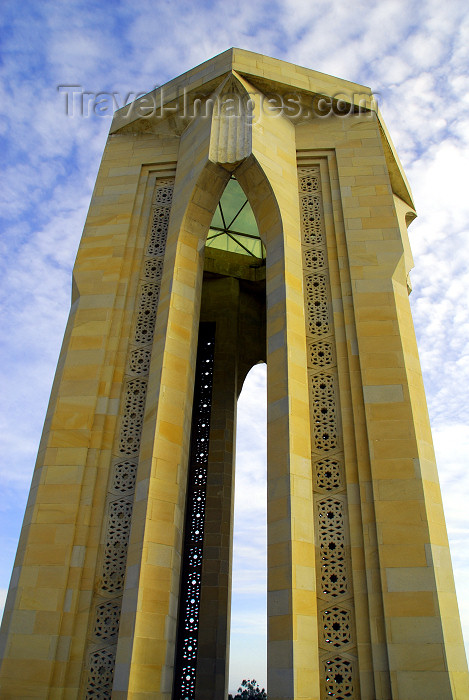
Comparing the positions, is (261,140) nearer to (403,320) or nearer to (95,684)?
(403,320)

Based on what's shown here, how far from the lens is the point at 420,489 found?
7773 millimetres

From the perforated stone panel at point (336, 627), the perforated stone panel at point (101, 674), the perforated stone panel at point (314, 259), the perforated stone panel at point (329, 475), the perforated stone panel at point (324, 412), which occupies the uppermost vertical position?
the perforated stone panel at point (314, 259)

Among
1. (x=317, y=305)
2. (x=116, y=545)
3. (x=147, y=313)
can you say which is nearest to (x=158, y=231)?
(x=147, y=313)

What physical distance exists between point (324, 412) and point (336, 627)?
3047mm

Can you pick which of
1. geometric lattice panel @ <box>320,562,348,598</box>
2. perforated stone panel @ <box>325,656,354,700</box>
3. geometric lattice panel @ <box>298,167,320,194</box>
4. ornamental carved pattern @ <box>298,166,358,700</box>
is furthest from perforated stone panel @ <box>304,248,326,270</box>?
perforated stone panel @ <box>325,656,354,700</box>

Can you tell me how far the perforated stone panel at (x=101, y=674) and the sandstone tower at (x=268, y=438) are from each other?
0.09 ft

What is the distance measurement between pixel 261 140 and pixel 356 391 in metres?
5.28

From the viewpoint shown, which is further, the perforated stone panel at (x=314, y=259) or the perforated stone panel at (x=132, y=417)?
the perforated stone panel at (x=314, y=259)

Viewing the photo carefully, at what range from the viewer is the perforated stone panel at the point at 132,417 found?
9141 millimetres

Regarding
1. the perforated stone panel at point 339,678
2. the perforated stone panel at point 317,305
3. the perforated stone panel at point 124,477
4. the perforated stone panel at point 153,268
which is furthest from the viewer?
the perforated stone panel at point 153,268

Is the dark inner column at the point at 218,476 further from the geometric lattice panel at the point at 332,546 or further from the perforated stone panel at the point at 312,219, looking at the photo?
the geometric lattice panel at the point at 332,546

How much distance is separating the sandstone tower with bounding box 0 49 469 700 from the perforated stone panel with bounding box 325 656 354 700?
0.02 meters

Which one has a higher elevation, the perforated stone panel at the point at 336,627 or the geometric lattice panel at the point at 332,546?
the geometric lattice panel at the point at 332,546

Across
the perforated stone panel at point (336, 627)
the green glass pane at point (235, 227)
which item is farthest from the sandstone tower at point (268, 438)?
the green glass pane at point (235, 227)
